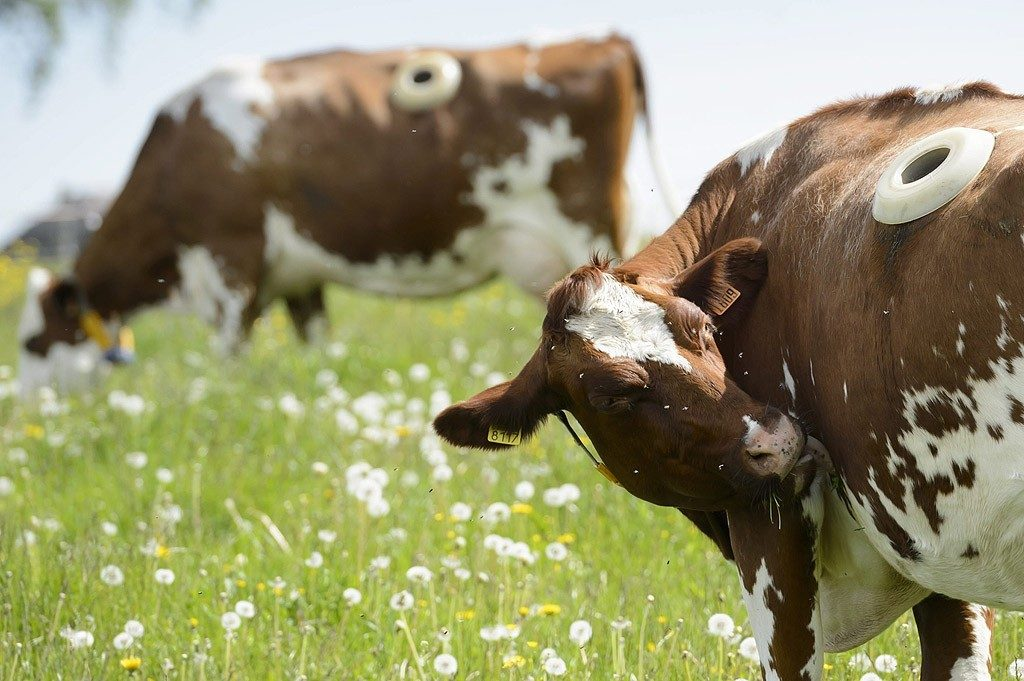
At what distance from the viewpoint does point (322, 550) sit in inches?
208

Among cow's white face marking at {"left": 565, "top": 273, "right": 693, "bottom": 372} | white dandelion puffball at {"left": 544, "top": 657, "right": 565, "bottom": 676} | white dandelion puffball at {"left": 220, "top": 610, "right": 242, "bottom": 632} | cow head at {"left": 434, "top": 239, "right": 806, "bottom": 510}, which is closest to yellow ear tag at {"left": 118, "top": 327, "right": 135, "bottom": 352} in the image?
white dandelion puffball at {"left": 220, "top": 610, "right": 242, "bottom": 632}

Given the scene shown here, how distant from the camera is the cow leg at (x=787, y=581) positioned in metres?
3.40

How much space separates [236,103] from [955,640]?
819cm

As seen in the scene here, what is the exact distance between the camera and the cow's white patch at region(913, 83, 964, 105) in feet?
11.5

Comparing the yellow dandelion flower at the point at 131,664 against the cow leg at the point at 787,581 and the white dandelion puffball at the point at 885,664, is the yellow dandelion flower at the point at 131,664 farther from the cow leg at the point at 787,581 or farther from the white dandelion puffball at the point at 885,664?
the white dandelion puffball at the point at 885,664

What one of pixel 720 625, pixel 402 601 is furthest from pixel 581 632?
pixel 402 601

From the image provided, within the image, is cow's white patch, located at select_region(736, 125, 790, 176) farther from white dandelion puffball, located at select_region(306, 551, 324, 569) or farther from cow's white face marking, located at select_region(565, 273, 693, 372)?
white dandelion puffball, located at select_region(306, 551, 324, 569)

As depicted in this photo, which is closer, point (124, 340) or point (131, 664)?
point (131, 664)

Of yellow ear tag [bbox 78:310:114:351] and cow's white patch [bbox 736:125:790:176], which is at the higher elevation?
cow's white patch [bbox 736:125:790:176]

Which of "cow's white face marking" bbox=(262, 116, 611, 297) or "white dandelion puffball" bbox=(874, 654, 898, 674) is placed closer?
"white dandelion puffball" bbox=(874, 654, 898, 674)

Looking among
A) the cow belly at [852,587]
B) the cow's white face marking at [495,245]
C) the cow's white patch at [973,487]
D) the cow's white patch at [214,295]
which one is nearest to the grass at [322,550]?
the cow belly at [852,587]

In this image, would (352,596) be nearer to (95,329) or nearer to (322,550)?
(322,550)

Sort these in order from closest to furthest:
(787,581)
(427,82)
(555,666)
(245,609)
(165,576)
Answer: (787,581) → (555,666) → (245,609) → (165,576) → (427,82)

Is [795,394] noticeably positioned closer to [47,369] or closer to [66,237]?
[47,369]
